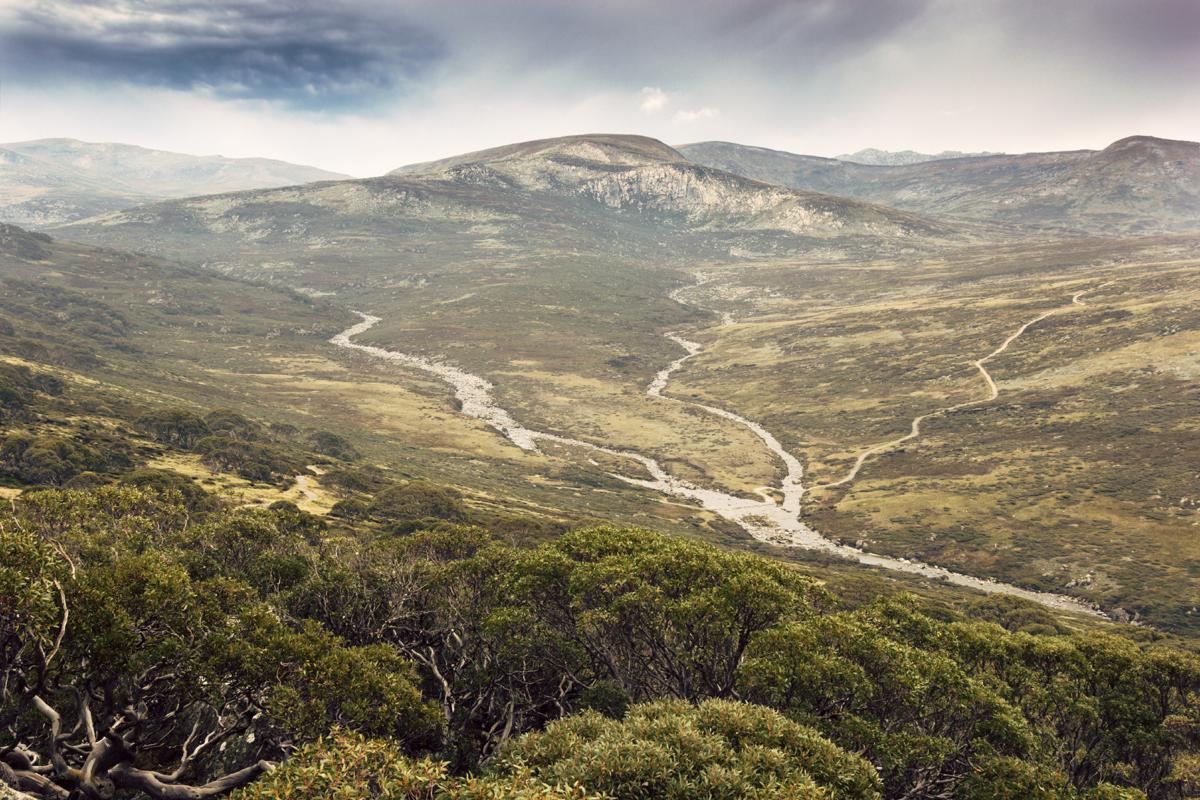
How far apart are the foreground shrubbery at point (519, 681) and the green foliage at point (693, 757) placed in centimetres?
10

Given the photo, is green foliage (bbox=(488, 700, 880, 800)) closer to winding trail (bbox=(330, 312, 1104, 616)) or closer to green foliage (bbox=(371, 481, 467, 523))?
green foliage (bbox=(371, 481, 467, 523))

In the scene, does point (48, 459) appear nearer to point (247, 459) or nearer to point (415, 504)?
point (247, 459)

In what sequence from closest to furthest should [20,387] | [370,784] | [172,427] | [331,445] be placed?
[370,784] < [20,387] < [172,427] < [331,445]

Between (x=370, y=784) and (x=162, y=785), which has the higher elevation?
(x=370, y=784)

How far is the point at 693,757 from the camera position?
21219 mm

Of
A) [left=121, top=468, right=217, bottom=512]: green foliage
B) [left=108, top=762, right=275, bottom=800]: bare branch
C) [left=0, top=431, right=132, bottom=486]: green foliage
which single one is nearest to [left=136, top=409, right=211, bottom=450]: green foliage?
[left=0, top=431, right=132, bottom=486]: green foliage

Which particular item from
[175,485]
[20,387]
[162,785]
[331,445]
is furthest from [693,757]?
[331,445]

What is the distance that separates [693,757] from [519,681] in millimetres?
18098

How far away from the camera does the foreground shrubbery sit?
2131 cm

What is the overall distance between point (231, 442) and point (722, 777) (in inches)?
4680

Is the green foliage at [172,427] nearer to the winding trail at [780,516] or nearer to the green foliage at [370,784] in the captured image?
the winding trail at [780,516]

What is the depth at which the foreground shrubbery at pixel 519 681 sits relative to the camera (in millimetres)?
21312

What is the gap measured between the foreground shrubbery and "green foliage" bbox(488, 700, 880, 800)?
0.33ft

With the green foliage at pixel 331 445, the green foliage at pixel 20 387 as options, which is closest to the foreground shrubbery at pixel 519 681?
the green foliage at pixel 20 387
